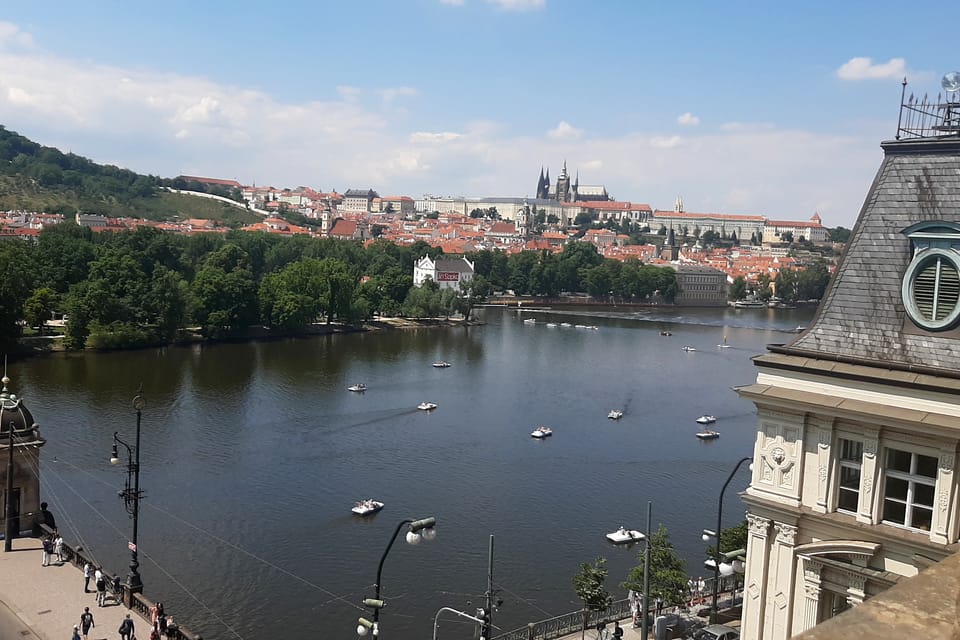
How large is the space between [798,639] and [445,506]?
87.7ft

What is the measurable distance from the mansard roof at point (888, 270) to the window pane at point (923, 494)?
48.4 inches

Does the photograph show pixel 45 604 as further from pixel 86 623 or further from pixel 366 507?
pixel 366 507

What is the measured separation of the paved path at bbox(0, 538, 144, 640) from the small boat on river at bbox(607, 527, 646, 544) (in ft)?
45.1

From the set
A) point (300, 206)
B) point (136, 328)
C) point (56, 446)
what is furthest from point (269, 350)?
point (300, 206)

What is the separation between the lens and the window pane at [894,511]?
936 centimetres

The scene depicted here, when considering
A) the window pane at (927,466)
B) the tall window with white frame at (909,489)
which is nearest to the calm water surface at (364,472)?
the tall window with white frame at (909,489)

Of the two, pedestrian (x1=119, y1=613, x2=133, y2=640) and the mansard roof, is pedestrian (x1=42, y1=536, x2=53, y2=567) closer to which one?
pedestrian (x1=119, y1=613, x2=133, y2=640)

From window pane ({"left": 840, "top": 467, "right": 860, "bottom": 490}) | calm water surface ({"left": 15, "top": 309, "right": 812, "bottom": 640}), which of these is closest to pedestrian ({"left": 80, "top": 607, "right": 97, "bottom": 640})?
calm water surface ({"left": 15, "top": 309, "right": 812, "bottom": 640})

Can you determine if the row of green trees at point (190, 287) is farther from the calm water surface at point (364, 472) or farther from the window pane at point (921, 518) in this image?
the window pane at point (921, 518)

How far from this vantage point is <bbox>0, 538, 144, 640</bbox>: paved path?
15.2 m

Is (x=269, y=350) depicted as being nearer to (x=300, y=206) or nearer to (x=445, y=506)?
(x=445, y=506)

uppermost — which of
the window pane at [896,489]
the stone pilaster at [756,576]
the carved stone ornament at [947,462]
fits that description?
the carved stone ornament at [947,462]

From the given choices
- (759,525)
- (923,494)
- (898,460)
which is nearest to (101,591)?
(759,525)

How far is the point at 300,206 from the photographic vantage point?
650 feet
